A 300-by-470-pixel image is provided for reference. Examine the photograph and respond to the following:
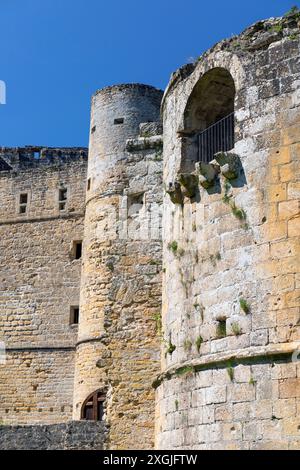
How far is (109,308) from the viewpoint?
1293 centimetres

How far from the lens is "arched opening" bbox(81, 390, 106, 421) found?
62.2 feet

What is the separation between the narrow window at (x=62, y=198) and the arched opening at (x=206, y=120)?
14.9m

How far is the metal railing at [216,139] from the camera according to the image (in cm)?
1022

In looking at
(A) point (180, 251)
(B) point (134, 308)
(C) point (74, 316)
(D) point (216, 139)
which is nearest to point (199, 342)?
(A) point (180, 251)

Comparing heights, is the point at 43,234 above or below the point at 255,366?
above

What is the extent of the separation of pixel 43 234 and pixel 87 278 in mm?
5991

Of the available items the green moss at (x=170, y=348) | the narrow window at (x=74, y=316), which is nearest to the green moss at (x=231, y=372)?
the green moss at (x=170, y=348)

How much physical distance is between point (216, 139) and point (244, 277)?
2.31m

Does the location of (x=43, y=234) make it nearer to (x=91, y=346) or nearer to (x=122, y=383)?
(x=91, y=346)

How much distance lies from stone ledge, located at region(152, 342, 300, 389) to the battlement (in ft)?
54.6

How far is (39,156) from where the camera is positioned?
1037 inches

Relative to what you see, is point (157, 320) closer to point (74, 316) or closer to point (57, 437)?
point (57, 437)

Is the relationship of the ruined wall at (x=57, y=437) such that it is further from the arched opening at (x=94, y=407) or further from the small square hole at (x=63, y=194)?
the small square hole at (x=63, y=194)
